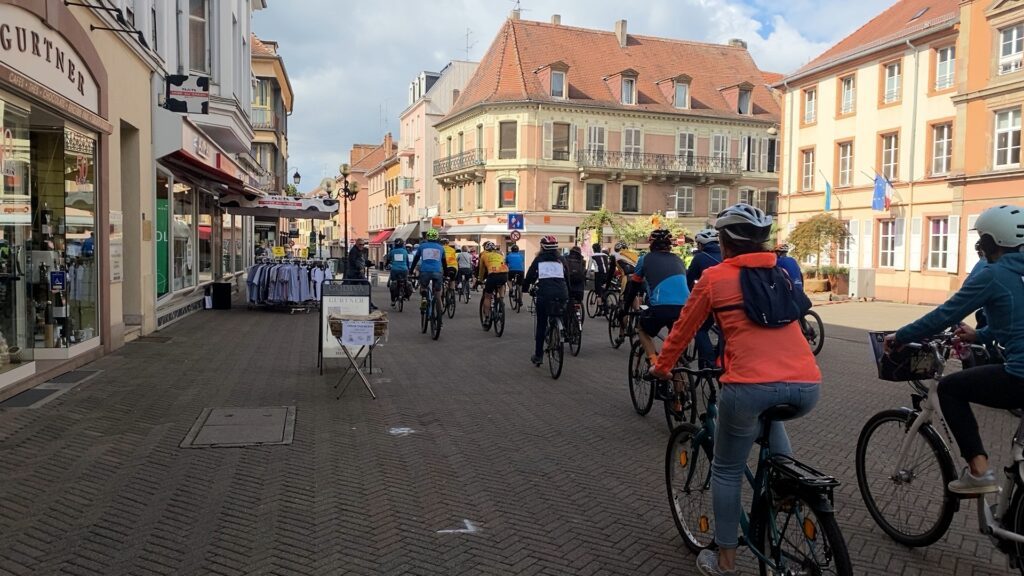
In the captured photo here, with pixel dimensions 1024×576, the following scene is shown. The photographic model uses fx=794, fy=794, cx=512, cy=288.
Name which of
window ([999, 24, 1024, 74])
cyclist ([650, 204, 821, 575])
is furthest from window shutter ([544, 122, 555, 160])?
cyclist ([650, 204, 821, 575])

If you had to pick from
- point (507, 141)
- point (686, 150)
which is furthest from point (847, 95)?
point (507, 141)

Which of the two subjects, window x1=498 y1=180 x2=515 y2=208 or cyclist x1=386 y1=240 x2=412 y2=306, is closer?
cyclist x1=386 y1=240 x2=412 y2=306

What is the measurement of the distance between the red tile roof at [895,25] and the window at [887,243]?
21.1 ft

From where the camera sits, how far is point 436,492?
206 inches

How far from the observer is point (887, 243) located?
94.2ft

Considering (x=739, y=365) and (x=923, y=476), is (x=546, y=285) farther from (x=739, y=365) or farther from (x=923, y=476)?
(x=739, y=365)

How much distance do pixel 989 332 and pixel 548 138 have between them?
143ft

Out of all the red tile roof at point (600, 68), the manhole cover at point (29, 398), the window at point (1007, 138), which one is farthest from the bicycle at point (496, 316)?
the red tile roof at point (600, 68)

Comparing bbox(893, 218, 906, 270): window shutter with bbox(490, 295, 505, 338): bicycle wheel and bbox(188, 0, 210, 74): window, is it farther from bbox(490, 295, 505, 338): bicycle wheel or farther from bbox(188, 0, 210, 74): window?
bbox(188, 0, 210, 74): window

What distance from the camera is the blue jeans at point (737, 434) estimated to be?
328cm

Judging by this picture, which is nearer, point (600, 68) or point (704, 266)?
point (704, 266)

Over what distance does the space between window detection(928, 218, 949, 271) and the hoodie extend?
24.9 meters

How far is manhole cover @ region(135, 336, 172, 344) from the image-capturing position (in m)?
12.4

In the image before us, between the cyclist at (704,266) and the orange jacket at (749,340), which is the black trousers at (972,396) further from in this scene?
the cyclist at (704,266)
